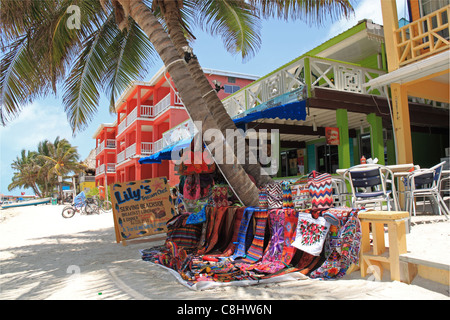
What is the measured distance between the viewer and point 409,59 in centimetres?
784

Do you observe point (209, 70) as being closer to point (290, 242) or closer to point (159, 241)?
point (159, 241)

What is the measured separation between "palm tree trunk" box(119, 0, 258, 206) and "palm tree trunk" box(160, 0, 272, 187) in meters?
0.77

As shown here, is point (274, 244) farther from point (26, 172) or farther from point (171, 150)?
point (26, 172)

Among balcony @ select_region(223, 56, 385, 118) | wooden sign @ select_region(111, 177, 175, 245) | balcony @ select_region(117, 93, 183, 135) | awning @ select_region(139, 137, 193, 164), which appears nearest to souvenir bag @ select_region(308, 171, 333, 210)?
awning @ select_region(139, 137, 193, 164)

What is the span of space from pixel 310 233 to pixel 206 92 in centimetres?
405

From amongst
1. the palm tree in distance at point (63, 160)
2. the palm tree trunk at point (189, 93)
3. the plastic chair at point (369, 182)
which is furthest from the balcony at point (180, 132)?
the palm tree in distance at point (63, 160)

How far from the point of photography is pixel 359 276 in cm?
315

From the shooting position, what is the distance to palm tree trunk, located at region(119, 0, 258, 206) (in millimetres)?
5266

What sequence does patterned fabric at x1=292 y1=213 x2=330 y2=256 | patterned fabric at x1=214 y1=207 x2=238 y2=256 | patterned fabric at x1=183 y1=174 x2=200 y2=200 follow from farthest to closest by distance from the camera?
1. patterned fabric at x1=183 y1=174 x2=200 y2=200
2. patterned fabric at x1=214 y1=207 x2=238 y2=256
3. patterned fabric at x1=292 y1=213 x2=330 y2=256

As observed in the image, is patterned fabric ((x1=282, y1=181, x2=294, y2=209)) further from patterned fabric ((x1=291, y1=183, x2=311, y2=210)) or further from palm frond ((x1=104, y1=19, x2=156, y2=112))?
palm frond ((x1=104, y1=19, x2=156, y2=112))

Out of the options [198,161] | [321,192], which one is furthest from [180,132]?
[321,192]

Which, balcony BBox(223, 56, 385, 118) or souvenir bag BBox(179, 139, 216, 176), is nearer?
souvenir bag BBox(179, 139, 216, 176)

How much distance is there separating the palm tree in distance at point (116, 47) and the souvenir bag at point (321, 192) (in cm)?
167
